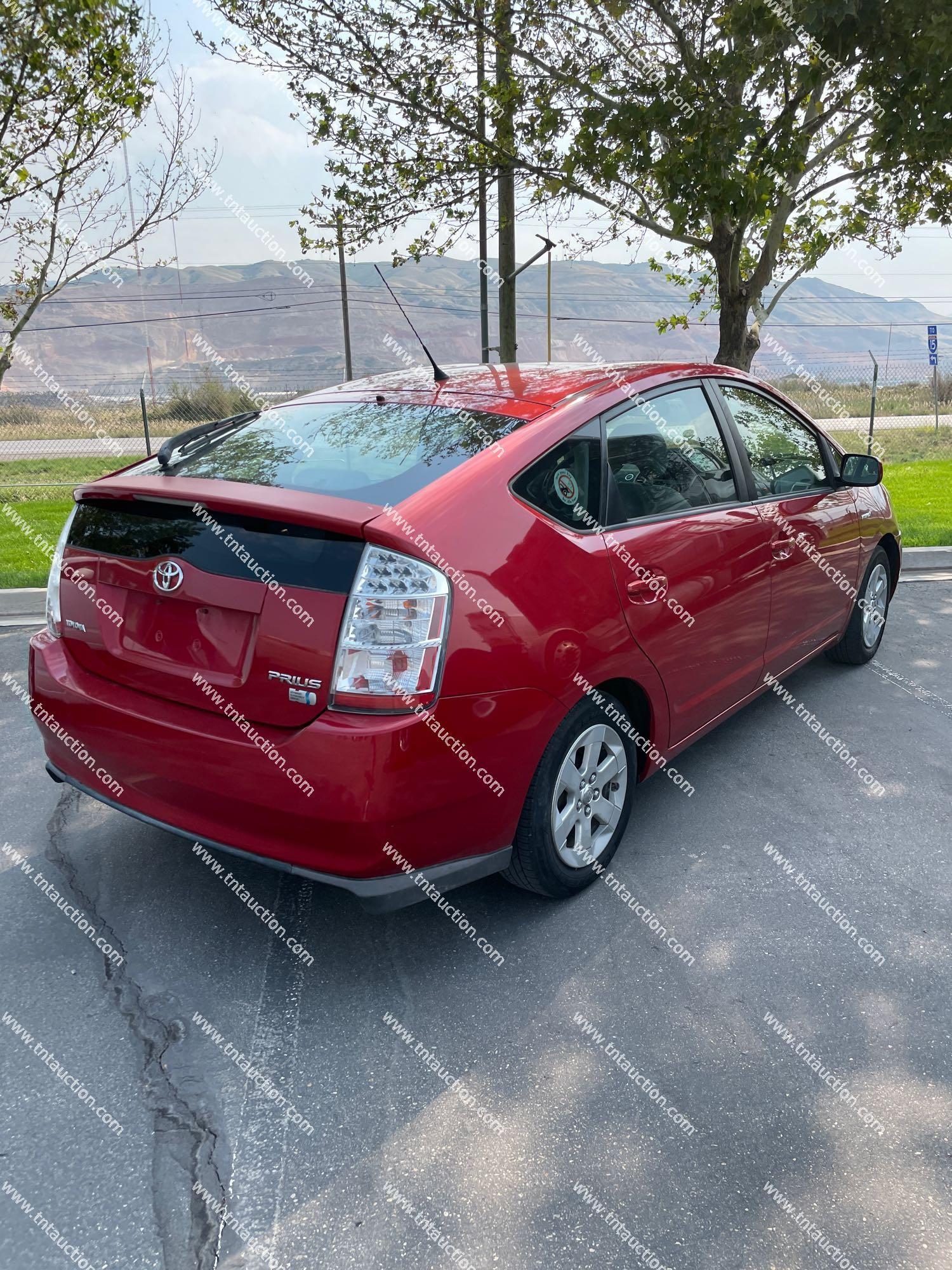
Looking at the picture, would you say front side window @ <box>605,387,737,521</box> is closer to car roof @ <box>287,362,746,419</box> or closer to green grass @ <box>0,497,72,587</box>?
car roof @ <box>287,362,746,419</box>

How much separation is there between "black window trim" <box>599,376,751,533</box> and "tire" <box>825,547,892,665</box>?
1.63 m

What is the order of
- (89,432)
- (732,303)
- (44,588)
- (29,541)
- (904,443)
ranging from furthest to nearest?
(89,432)
(904,443)
(732,303)
(29,541)
(44,588)

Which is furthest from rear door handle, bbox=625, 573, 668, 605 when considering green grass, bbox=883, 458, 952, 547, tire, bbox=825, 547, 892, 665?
green grass, bbox=883, 458, 952, 547

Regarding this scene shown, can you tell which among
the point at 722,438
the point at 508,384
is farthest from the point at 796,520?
the point at 508,384

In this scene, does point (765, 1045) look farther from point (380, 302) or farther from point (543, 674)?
point (380, 302)

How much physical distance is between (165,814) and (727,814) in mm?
2212

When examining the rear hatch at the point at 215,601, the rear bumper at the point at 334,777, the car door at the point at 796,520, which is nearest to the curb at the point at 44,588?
the car door at the point at 796,520

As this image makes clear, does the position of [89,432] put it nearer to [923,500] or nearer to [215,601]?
[923,500]

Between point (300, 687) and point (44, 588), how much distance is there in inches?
204

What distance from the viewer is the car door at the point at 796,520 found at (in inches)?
167

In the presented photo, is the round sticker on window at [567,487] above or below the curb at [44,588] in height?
above

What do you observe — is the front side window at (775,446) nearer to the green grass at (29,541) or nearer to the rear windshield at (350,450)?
the rear windshield at (350,450)

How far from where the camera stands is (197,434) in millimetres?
3570

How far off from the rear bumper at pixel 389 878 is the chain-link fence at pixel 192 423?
10659 mm
